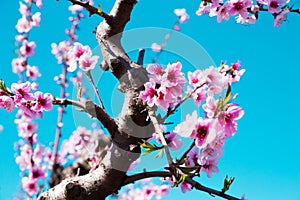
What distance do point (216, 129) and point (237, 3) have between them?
1.27 metres

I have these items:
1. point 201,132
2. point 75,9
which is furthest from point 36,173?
point 201,132

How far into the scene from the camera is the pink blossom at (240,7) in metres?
2.47

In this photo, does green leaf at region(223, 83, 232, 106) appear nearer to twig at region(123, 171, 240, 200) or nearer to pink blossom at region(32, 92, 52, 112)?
twig at region(123, 171, 240, 200)

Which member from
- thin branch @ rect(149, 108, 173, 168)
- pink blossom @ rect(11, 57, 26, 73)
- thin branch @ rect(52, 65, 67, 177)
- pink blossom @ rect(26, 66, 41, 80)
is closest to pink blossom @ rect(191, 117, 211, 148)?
thin branch @ rect(149, 108, 173, 168)

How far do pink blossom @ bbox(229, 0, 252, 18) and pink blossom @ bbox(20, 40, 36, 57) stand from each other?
14.9 feet

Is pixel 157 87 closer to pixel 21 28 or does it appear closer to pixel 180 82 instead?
pixel 180 82

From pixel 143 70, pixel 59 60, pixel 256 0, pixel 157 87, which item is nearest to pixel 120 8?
pixel 143 70

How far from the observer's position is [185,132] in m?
1.63

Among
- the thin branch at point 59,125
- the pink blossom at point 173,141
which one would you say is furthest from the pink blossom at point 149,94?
the thin branch at point 59,125

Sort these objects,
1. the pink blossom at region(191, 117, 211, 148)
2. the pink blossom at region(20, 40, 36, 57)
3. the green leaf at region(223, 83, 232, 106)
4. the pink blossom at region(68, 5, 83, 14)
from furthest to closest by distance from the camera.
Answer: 1. the pink blossom at region(20, 40, 36, 57)
2. the pink blossom at region(68, 5, 83, 14)
3. the pink blossom at region(191, 117, 211, 148)
4. the green leaf at region(223, 83, 232, 106)

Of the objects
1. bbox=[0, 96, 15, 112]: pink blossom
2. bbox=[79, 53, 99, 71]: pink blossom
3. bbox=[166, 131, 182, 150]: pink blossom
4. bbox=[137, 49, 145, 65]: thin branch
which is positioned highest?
bbox=[137, 49, 145, 65]: thin branch

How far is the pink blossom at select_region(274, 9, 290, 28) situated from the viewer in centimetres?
254

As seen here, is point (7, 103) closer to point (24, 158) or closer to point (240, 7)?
point (240, 7)

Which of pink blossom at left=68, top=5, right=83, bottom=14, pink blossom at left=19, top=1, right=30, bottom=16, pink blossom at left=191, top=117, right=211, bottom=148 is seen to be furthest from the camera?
pink blossom at left=19, top=1, right=30, bottom=16
